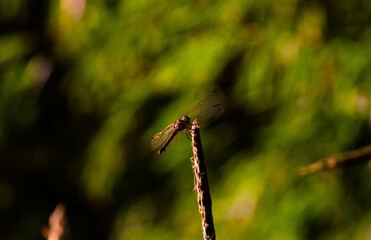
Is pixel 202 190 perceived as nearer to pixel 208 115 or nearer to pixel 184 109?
pixel 208 115

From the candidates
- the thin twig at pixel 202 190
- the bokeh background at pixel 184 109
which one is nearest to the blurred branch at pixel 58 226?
the thin twig at pixel 202 190

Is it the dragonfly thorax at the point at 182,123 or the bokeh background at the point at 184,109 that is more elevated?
the bokeh background at the point at 184,109

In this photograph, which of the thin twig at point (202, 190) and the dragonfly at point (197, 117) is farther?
the dragonfly at point (197, 117)

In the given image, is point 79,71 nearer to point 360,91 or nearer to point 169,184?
point 169,184

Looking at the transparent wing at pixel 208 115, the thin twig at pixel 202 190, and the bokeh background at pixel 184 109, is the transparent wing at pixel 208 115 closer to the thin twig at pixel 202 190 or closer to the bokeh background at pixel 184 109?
the thin twig at pixel 202 190

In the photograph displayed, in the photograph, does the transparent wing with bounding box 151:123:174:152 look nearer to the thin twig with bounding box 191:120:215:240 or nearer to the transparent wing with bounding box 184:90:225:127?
the transparent wing with bounding box 184:90:225:127

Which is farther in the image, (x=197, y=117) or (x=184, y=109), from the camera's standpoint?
(x=184, y=109)

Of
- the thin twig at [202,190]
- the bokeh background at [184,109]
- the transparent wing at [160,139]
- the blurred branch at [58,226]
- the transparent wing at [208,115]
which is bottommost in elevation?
the thin twig at [202,190]

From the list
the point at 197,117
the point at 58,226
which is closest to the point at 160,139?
the point at 197,117
